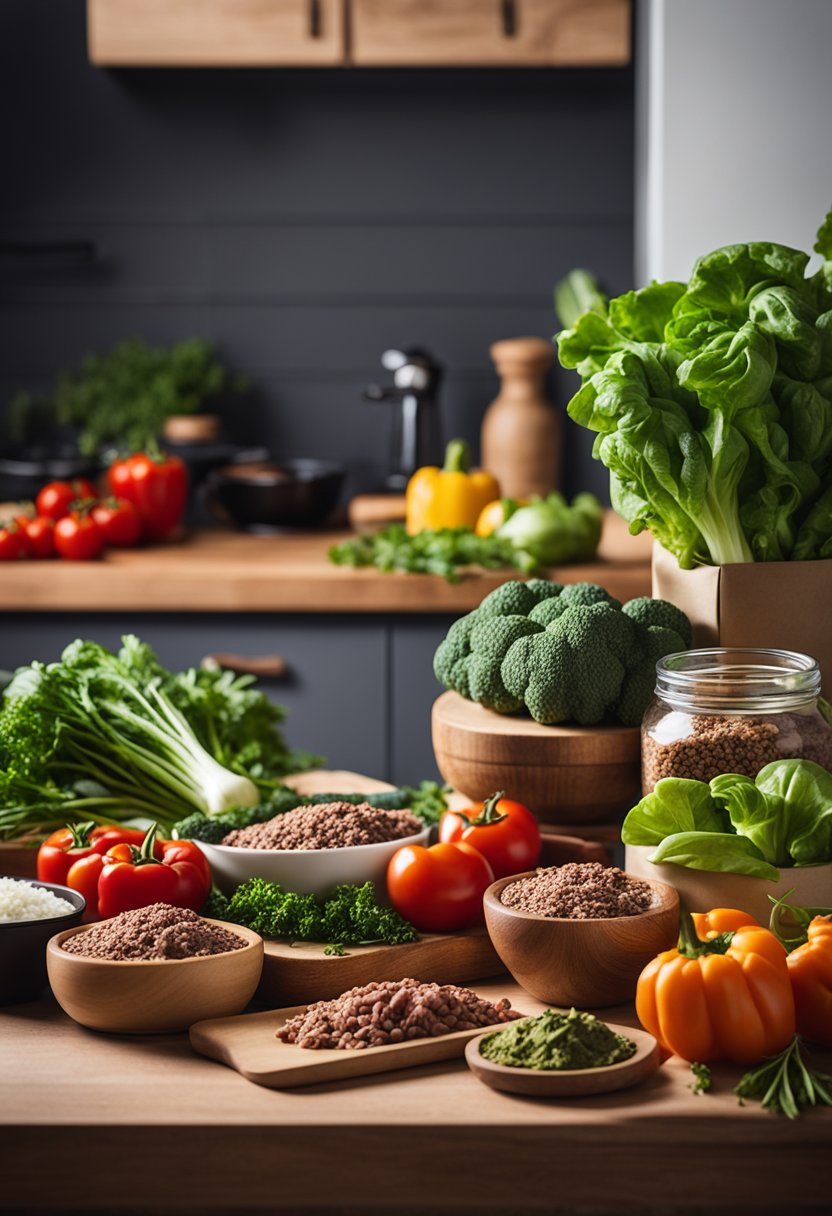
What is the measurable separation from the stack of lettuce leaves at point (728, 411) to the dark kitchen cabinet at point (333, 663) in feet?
5.12

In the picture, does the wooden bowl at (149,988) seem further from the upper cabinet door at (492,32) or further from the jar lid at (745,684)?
the upper cabinet door at (492,32)

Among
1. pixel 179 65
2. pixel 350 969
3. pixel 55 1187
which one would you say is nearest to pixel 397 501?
pixel 179 65

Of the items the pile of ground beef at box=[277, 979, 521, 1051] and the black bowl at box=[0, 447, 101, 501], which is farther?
the black bowl at box=[0, 447, 101, 501]

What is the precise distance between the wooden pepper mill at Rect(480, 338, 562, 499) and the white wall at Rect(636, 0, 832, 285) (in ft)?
3.05

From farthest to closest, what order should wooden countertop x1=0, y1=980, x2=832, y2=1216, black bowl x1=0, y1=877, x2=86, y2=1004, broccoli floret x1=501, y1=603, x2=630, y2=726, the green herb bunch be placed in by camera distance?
the green herb bunch < broccoli floret x1=501, y1=603, x2=630, y2=726 < black bowl x1=0, y1=877, x2=86, y2=1004 < wooden countertop x1=0, y1=980, x2=832, y2=1216

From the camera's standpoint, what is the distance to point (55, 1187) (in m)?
1.05

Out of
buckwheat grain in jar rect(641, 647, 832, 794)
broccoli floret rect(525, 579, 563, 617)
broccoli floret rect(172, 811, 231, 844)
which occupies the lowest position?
broccoli floret rect(172, 811, 231, 844)

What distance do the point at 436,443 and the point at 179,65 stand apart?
46.0 inches

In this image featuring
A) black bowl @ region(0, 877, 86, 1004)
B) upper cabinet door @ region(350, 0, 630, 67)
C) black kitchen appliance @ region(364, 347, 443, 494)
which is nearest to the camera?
black bowl @ region(0, 877, 86, 1004)

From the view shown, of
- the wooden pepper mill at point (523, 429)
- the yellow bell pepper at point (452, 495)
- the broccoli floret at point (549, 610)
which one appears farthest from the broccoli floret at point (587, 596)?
the wooden pepper mill at point (523, 429)

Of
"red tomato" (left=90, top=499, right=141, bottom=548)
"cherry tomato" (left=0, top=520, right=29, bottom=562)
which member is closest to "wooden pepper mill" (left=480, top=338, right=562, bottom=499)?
"red tomato" (left=90, top=499, right=141, bottom=548)

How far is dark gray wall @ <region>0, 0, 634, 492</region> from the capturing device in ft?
12.8

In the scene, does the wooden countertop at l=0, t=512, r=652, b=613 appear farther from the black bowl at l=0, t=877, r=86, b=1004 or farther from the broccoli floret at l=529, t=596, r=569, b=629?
the black bowl at l=0, t=877, r=86, b=1004

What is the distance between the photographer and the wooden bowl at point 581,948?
1200 millimetres
